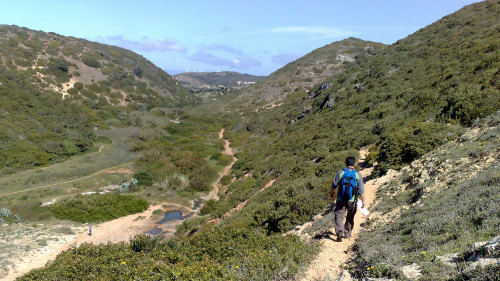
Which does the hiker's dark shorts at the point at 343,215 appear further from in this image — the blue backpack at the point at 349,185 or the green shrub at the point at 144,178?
the green shrub at the point at 144,178

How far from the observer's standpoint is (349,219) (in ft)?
23.2

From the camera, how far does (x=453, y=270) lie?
12.8 ft

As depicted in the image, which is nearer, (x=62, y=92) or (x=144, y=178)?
(x=144, y=178)

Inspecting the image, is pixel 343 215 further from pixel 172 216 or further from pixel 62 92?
pixel 62 92

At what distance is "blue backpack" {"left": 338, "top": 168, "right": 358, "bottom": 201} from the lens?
6.55 meters

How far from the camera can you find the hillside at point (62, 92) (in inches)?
1484

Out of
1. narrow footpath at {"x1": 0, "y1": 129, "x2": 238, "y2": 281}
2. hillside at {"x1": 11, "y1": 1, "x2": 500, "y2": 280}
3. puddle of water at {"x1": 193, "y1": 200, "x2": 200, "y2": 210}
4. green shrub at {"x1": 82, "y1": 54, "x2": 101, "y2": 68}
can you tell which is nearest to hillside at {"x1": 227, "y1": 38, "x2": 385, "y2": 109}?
hillside at {"x1": 11, "y1": 1, "x2": 500, "y2": 280}

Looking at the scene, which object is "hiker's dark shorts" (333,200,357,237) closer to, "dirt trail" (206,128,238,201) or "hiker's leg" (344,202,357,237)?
"hiker's leg" (344,202,357,237)

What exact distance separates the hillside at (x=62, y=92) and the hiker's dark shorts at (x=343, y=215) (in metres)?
36.6

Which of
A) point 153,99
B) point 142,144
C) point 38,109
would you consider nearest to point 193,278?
point 142,144

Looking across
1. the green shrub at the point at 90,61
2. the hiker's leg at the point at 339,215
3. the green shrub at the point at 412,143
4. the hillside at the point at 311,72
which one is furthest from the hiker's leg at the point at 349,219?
the green shrub at the point at 90,61

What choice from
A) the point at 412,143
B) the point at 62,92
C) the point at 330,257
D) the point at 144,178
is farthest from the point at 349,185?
the point at 62,92

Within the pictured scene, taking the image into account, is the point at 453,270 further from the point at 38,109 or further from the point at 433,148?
the point at 38,109

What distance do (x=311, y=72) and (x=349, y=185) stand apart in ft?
236
